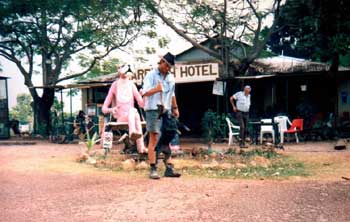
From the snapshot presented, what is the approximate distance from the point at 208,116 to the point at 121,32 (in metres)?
8.62

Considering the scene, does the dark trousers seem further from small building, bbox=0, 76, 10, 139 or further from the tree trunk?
the tree trunk

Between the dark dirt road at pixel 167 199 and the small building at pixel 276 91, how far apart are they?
9029mm

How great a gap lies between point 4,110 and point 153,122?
1481 centimetres

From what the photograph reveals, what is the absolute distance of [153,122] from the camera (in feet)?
18.5

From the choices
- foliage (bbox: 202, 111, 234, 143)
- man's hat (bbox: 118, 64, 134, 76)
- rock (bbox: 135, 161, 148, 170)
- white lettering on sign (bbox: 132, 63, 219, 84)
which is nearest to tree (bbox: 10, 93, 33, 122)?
foliage (bbox: 202, 111, 234, 143)

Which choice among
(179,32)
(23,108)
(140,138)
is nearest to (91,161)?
(140,138)

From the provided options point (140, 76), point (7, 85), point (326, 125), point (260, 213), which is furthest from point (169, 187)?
point (7, 85)

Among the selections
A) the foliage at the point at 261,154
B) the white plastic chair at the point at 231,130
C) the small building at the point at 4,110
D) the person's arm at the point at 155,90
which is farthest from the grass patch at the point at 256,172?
the small building at the point at 4,110

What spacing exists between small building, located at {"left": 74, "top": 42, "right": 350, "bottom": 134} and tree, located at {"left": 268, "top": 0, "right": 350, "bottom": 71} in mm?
1130

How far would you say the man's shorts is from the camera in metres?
5.60

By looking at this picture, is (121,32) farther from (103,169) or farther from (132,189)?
(132,189)

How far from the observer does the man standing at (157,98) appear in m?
5.57

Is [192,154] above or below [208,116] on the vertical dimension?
below

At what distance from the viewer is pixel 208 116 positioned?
1296cm
